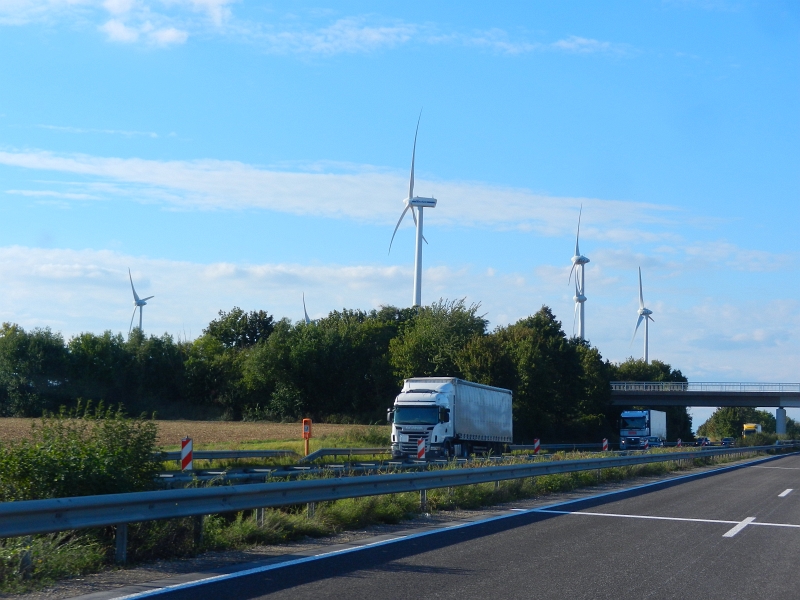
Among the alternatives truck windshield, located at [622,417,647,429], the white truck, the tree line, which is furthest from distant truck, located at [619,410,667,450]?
the white truck

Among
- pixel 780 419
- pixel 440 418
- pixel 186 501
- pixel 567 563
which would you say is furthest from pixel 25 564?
pixel 780 419

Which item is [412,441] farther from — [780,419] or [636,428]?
[780,419]

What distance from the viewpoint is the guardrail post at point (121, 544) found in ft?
26.5

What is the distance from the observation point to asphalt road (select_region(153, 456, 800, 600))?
7297 millimetres

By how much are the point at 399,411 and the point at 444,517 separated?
70.0 ft

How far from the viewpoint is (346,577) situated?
7.79 m

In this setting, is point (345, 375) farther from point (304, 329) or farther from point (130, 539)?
point (130, 539)

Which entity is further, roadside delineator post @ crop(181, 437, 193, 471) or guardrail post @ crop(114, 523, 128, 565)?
roadside delineator post @ crop(181, 437, 193, 471)

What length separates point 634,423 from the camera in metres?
71.5

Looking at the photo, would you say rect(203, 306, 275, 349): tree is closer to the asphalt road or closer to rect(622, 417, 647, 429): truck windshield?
rect(622, 417, 647, 429): truck windshield

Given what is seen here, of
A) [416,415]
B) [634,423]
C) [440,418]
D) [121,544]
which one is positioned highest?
[416,415]

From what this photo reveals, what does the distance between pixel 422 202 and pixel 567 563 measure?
2724 inches

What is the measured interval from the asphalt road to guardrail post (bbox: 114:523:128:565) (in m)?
1.31

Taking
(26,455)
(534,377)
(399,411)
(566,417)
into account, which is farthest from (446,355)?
(26,455)
